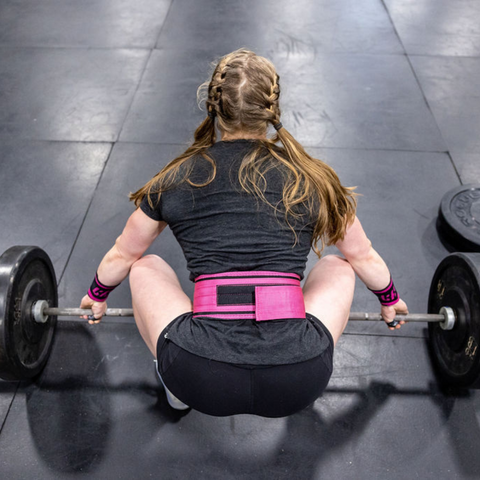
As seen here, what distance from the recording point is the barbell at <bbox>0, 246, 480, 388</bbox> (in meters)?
1.30

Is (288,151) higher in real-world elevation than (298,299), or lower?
higher

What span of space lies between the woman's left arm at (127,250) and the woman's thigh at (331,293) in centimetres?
43

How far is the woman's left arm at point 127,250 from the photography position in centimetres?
121

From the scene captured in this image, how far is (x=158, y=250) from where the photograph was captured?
2.00 meters

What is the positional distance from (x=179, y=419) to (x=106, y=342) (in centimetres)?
39

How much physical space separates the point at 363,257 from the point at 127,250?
0.64m

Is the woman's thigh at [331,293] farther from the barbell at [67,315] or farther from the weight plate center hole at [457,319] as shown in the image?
the weight plate center hole at [457,319]

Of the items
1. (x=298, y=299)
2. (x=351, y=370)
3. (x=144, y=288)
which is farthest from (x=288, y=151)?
(x=351, y=370)

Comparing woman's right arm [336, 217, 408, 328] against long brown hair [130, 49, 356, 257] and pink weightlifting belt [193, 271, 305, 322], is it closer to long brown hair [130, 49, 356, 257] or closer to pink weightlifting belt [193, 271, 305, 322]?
long brown hair [130, 49, 356, 257]

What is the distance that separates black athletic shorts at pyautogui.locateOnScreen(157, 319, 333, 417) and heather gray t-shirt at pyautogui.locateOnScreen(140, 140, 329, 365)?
2cm

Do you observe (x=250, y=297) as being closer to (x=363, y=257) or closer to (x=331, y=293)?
(x=331, y=293)

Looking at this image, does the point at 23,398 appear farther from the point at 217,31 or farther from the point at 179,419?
the point at 217,31

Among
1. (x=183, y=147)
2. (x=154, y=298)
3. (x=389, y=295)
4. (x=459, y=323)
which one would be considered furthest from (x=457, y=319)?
A: (x=183, y=147)

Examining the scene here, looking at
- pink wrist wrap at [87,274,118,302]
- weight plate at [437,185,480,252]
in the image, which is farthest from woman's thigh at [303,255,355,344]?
weight plate at [437,185,480,252]
